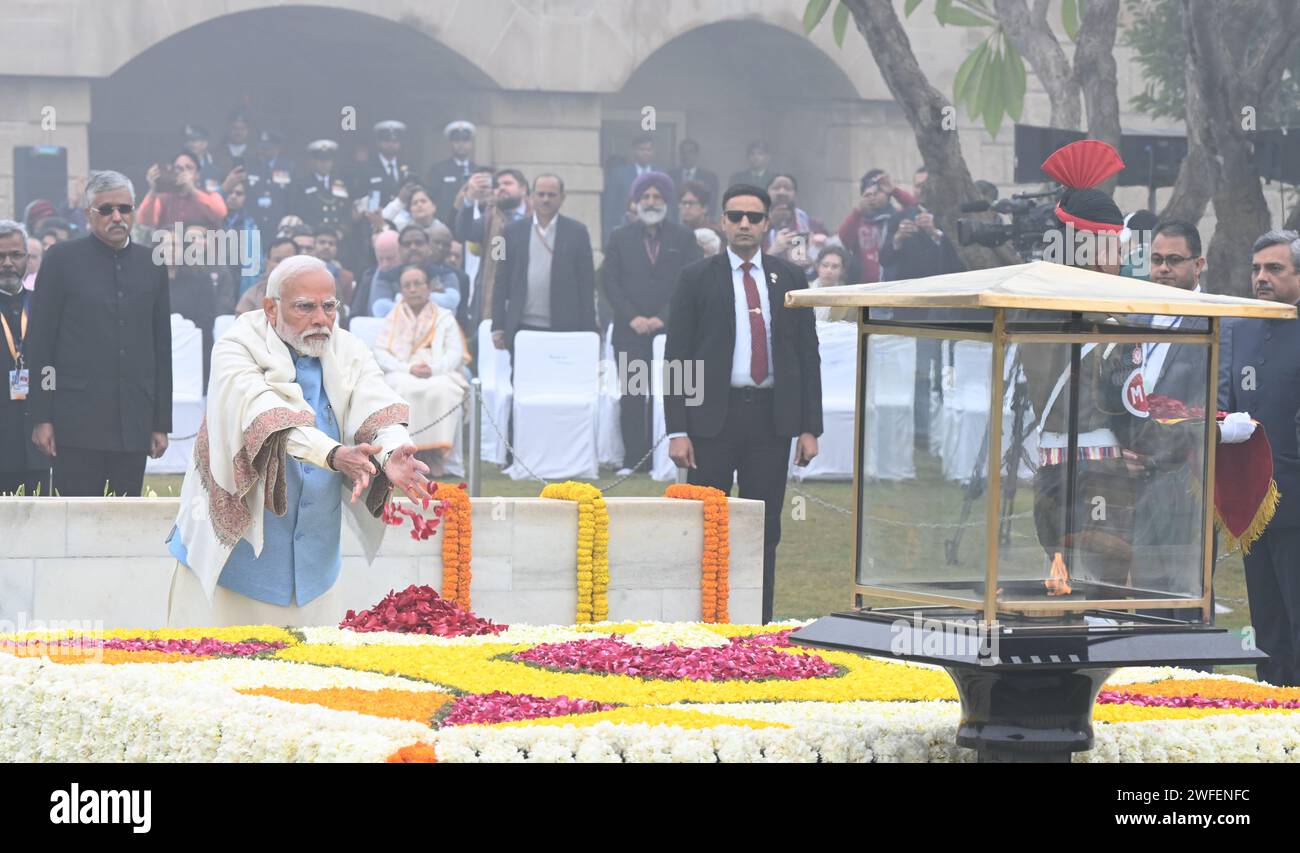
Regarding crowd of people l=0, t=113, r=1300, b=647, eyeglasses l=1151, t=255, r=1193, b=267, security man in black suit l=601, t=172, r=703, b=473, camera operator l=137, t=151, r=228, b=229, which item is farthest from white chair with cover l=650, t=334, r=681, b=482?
eyeglasses l=1151, t=255, r=1193, b=267

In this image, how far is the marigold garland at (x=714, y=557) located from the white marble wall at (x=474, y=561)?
47mm

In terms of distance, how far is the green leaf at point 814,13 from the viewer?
18.1 m

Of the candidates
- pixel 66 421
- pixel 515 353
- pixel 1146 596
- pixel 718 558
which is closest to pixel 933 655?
pixel 1146 596

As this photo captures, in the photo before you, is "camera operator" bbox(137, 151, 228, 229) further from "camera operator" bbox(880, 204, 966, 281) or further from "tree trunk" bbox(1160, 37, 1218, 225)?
"tree trunk" bbox(1160, 37, 1218, 225)

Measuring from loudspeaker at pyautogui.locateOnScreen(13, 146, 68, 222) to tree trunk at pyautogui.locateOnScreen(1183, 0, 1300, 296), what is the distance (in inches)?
436

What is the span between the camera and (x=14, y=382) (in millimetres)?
10391

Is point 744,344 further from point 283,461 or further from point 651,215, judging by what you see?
point 651,215

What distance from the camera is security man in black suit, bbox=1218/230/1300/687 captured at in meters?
7.98

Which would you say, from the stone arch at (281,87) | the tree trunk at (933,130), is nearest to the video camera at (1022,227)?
the tree trunk at (933,130)
